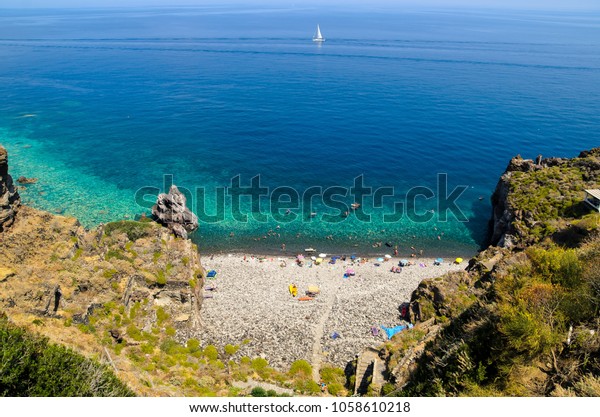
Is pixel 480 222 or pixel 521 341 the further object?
pixel 480 222

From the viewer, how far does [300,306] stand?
4419 cm

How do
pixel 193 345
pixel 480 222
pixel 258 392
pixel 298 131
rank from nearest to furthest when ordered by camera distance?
pixel 258 392, pixel 193 345, pixel 480 222, pixel 298 131

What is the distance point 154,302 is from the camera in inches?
1550

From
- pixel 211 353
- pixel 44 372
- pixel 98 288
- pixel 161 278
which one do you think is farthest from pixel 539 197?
pixel 44 372

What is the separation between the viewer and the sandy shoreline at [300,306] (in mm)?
37031

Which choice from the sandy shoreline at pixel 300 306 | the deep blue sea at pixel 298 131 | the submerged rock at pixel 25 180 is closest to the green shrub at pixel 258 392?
the sandy shoreline at pixel 300 306

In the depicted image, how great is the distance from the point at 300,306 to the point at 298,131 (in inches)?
2431

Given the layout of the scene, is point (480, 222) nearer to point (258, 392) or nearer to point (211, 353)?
point (211, 353)

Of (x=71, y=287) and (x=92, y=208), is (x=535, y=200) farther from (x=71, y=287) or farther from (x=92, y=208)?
(x=92, y=208)

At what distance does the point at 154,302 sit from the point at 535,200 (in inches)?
1904

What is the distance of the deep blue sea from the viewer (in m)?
64.4

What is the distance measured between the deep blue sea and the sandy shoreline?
536cm

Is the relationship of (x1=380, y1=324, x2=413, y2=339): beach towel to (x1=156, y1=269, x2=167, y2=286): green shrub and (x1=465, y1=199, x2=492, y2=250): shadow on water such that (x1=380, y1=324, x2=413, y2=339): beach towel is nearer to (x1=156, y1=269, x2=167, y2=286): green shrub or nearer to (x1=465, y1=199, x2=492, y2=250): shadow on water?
(x1=156, y1=269, x2=167, y2=286): green shrub

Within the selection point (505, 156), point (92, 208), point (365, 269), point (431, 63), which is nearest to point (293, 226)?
point (365, 269)
